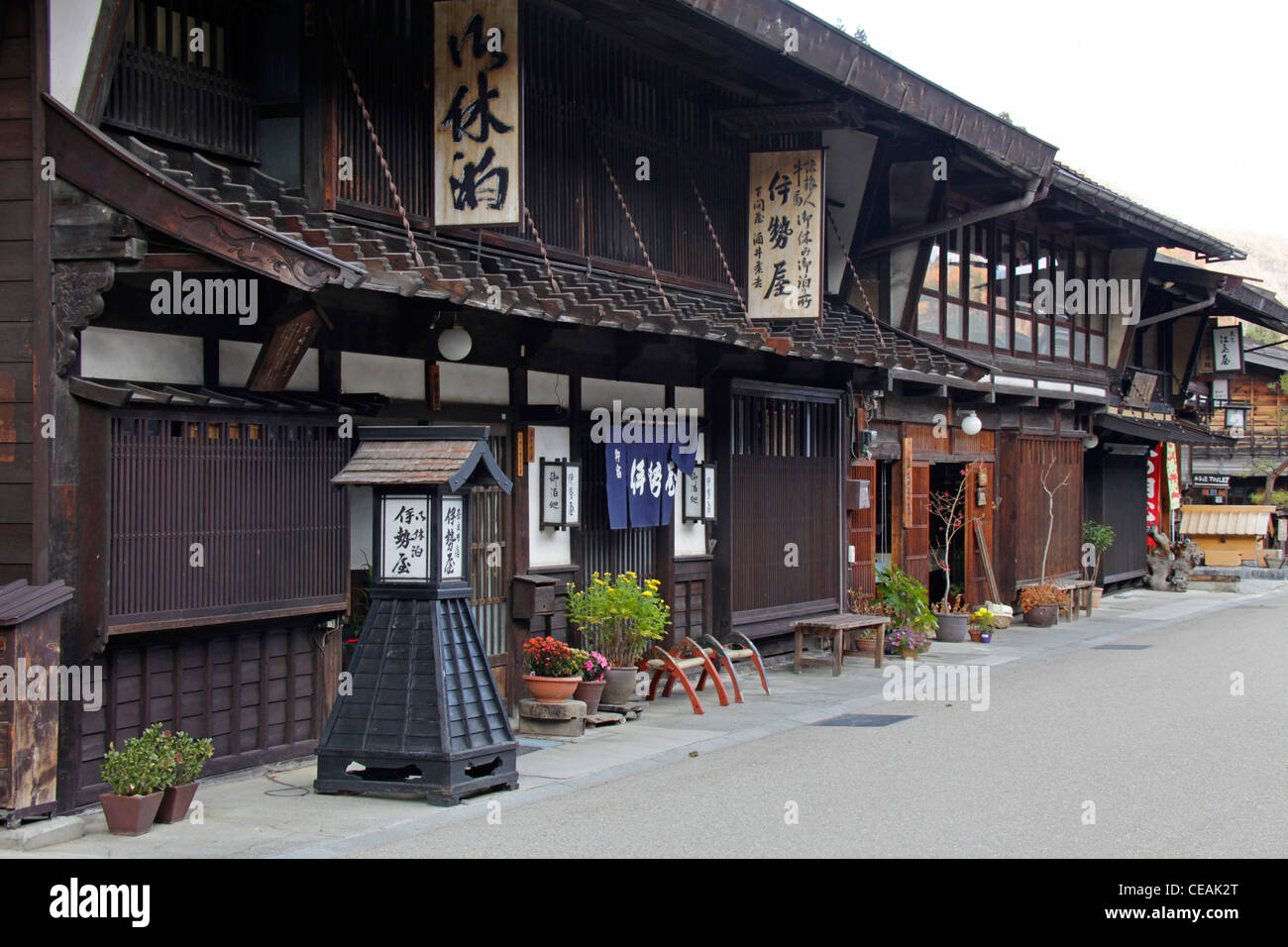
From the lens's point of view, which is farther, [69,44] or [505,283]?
[505,283]

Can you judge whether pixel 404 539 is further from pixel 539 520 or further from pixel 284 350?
pixel 539 520

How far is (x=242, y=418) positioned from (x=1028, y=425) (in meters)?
17.8

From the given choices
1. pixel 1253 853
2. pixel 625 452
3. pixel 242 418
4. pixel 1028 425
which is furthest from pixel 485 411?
pixel 1028 425

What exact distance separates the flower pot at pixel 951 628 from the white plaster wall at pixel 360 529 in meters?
11.7

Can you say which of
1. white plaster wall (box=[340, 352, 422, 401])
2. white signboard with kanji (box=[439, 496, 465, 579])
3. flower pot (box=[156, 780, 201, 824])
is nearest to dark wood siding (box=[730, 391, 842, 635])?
white plaster wall (box=[340, 352, 422, 401])

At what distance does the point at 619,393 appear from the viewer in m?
14.3

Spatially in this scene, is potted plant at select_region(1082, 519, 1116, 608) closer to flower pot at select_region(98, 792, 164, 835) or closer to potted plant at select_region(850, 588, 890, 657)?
potted plant at select_region(850, 588, 890, 657)

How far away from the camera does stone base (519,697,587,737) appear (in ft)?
39.4

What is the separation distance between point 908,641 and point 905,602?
2.50ft

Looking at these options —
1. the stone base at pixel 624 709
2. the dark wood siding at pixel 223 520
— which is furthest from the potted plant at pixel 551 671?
the dark wood siding at pixel 223 520

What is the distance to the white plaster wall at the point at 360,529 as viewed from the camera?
1123cm

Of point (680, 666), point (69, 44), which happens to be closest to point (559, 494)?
point (680, 666)

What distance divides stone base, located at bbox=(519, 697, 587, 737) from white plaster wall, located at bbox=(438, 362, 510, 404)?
280 cm

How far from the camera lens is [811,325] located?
16.9 meters
